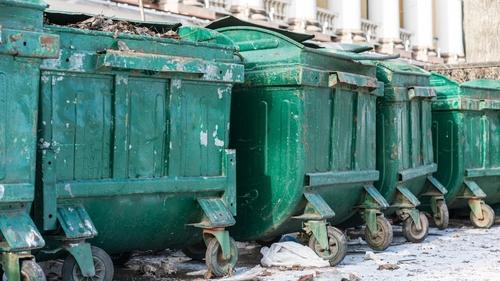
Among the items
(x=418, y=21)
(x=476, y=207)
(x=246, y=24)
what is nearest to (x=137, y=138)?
(x=246, y=24)

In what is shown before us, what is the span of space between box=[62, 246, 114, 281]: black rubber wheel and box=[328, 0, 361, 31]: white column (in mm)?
16618

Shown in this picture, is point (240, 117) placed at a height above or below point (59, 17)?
below

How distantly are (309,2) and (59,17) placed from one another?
44.4ft

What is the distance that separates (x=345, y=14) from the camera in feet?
69.2

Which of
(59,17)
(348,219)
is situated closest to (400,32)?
(348,219)

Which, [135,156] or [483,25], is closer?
[135,156]

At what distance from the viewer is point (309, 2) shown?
1889 cm

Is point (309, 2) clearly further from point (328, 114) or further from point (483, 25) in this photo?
point (328, 114)

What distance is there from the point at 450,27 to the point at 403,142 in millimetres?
19619

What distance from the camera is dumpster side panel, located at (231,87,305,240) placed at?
6199 mm

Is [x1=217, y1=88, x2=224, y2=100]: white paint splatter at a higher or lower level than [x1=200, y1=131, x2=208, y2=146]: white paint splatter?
higher

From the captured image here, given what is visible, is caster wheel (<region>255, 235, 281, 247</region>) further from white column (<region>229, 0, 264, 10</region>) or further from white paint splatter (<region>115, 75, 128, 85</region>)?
white column (<region>229, 0, 264, 10</region>)

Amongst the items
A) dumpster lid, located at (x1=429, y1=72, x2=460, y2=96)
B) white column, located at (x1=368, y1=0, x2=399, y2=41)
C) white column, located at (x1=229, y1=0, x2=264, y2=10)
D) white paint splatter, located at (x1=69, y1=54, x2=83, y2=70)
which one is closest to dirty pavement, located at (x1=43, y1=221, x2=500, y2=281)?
white paint splatter, located at (x1=69, y1=54, x2=83, y2=70)

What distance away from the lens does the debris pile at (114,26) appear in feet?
17.9
